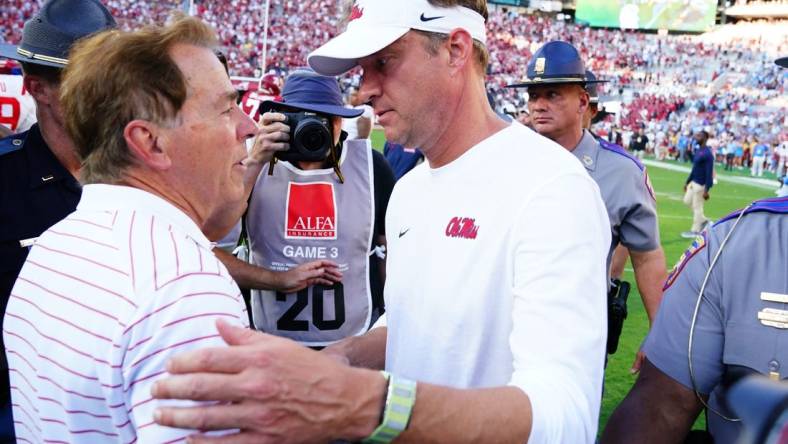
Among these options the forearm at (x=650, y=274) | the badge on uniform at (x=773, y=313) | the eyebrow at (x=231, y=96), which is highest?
the eyebrow at (x=231, y=96)

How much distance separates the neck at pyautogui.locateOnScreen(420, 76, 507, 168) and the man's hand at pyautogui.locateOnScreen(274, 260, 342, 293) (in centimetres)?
144

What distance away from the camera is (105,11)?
9.77ft

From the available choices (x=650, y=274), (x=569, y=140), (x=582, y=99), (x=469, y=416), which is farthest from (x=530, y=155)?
(x=582, y=99)

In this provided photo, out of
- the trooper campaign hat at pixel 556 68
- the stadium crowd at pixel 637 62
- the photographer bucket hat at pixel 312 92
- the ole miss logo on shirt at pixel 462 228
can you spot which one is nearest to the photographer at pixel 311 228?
the photographer bucket hat at pixel 312 92

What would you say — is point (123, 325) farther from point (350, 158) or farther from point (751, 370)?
point (350, 158)

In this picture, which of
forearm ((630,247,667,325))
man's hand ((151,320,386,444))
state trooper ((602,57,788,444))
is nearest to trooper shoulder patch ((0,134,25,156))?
man's hand ((151,320,386,444))

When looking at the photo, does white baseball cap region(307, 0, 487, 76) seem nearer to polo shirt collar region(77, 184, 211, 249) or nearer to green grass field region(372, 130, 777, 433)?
polo shirt collar region(77, 184, 211, 249)

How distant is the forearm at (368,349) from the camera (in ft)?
6.85

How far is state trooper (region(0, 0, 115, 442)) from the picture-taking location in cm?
260

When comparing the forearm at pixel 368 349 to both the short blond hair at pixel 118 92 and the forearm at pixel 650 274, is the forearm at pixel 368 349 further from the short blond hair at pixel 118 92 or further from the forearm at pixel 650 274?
the forearm at pixel 650 274

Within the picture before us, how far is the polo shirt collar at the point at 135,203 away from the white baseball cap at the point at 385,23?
60 centimetres

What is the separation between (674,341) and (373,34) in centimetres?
115

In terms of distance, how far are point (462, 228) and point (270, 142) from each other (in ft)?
5.60

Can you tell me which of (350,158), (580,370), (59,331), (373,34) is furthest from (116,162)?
(350,158)
